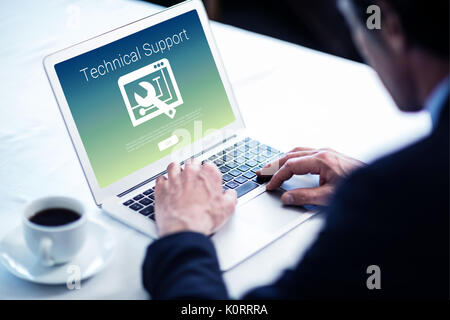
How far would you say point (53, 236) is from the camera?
85 centimetres

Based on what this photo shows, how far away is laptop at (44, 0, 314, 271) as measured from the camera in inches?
41.2

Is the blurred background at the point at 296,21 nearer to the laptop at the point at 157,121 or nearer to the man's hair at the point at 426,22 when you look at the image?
the laptop at the point at 157,121

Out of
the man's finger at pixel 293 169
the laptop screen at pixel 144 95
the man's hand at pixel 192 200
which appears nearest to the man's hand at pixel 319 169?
the man's finger at pixel 293 169

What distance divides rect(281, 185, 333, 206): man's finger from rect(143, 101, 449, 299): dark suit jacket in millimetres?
279

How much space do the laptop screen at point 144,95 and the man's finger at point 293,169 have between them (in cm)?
23

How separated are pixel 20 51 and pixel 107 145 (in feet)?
2.55

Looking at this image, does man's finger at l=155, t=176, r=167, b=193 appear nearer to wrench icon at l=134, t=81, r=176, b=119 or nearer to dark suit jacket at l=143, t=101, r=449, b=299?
wrench icon at l=134, t=81, r=176, b=119

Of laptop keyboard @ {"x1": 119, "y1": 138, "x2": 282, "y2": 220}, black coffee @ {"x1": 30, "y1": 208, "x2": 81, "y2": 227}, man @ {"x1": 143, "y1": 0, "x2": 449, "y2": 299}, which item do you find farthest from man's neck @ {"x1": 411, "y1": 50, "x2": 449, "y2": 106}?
black coffee @ {"x1": 30, "y1": 208, "x2": 81, "y2": 227}

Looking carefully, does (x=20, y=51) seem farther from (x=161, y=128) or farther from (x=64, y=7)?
(x=161, y=128)

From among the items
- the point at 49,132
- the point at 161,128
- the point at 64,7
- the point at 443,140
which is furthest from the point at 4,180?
the point at 64,7

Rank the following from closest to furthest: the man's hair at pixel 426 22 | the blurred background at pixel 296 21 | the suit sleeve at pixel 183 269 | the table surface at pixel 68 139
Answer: the man's hair at pixel 426 22 → the suit sleeve at pixel 183 269 → the table surface at pixel 68 139 → the blurred background at pixel 296 21

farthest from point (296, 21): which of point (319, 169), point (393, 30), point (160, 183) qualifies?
point (393, 30)

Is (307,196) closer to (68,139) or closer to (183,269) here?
(183,269)

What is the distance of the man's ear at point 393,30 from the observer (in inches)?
28.5
